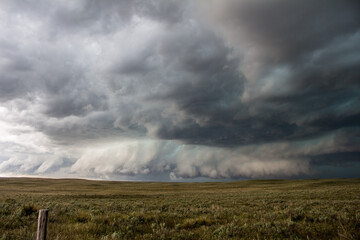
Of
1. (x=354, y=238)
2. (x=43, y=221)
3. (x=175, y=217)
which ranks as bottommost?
(x=175, y=217)

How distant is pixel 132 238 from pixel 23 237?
3625 mm

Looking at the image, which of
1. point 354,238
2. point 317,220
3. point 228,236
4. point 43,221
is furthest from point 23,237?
point 317,220

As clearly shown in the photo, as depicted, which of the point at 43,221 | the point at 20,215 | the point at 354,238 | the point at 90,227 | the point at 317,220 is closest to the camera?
the point at 43,221

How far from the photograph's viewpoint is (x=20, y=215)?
1143 centimetres

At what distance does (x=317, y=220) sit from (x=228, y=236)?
210 inches

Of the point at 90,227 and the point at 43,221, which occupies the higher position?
the point at 43,221

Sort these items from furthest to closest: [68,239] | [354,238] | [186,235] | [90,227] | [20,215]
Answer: [20,215]
[90,227]
[186,235]
[68,239]
[354,238]

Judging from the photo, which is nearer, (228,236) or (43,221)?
(43,221)

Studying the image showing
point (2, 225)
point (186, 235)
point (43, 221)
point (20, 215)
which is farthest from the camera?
point (20, 215)

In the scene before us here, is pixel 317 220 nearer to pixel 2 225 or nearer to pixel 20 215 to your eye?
pixel 2 225

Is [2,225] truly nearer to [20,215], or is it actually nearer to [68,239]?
[20,215]

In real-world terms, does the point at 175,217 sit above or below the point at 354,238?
below

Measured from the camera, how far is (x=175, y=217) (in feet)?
39.4

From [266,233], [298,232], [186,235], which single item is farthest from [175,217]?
[298,232]
